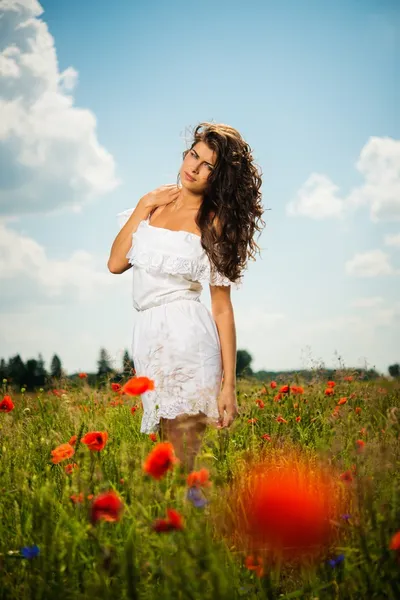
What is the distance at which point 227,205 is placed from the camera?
353 cm

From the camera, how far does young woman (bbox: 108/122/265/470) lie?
3096 mm

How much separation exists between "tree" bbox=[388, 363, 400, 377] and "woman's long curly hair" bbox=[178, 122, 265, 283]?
2.51m

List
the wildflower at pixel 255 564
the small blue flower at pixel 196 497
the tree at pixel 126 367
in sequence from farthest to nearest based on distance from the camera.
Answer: the tree at pixel 126 367
the wildflower at pixel 255 564
the small blue flower at pixel 196 497

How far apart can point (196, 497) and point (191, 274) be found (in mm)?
1677

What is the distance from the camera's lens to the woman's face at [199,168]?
3479 mm

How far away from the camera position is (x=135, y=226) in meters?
3.49

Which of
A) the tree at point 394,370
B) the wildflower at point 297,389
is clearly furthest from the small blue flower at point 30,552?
the tree at point 394,370

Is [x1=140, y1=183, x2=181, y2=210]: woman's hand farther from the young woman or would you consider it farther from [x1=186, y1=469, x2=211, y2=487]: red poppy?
[x1=186, y1=469, x2=211, y2=487]: red poppy

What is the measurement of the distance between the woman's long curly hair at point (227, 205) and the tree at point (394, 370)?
2.51 m

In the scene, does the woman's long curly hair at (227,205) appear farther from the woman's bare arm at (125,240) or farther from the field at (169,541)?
the field at (169,541)

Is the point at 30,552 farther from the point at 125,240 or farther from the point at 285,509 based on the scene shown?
the point at 125,240

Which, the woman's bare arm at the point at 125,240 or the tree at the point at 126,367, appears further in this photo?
the tree at the point at 126,367

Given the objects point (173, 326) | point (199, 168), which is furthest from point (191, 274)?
point (199, 168)

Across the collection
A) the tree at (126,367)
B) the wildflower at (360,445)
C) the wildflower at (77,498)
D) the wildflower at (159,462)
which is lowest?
the wildflower at (77,498)
